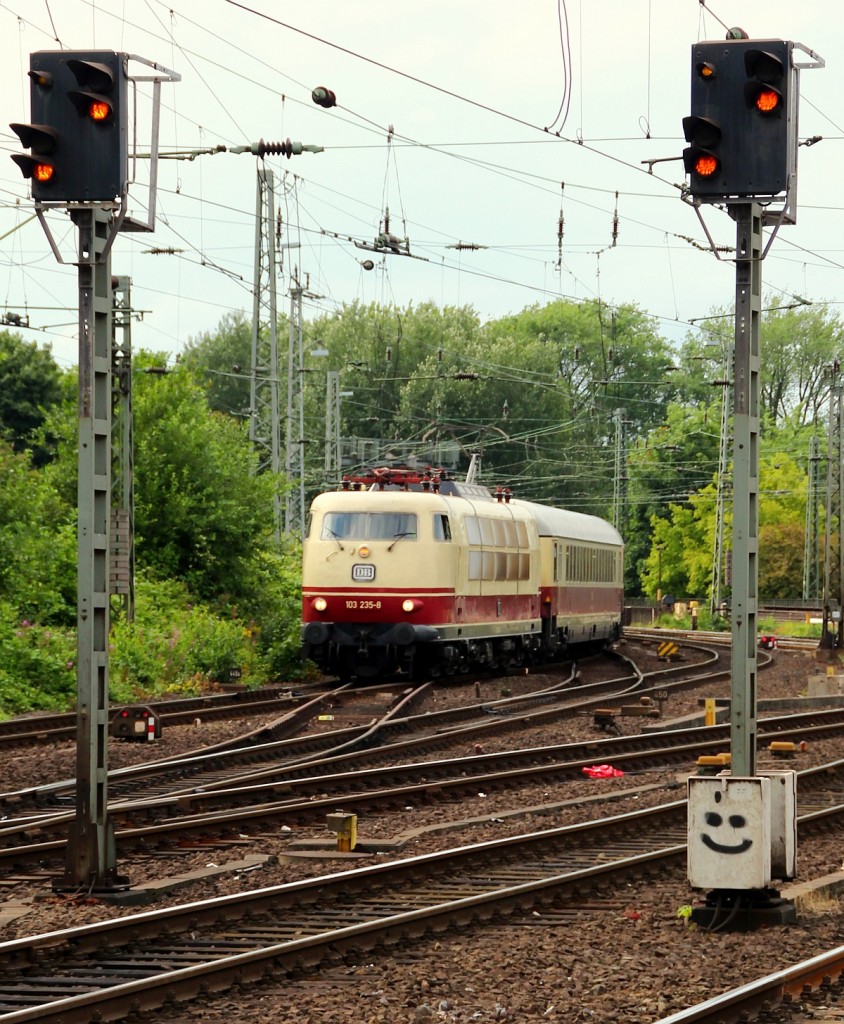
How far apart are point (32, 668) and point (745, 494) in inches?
705

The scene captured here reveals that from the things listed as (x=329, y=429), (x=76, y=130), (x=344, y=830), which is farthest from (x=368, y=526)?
(x=329, y=429)

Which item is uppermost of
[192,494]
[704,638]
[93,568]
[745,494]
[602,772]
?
[192,494]

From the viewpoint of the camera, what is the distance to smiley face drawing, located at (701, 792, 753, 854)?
10320 millimetres

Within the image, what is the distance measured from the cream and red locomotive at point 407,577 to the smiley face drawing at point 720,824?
1815 cm

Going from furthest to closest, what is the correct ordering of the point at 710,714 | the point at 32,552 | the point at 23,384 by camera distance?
the point at 23,384, the point at 32,552, the point at 710,714

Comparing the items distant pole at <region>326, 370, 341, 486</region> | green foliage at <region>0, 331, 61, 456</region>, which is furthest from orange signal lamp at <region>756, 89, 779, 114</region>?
green foliage at <region>0, 331, 61, 456</region>

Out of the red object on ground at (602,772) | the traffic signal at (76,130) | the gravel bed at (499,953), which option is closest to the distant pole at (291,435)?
the red object on ground at (602,772)

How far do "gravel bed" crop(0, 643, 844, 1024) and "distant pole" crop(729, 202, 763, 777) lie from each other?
1.19m

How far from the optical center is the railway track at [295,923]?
828 cm

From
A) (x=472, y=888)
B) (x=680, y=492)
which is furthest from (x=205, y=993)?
(x=680, y=492)

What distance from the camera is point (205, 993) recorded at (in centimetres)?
841

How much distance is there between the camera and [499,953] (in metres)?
9.48

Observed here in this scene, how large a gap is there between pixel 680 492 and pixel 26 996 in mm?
83031

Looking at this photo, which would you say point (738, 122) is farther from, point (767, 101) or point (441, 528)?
point (441, 528)
